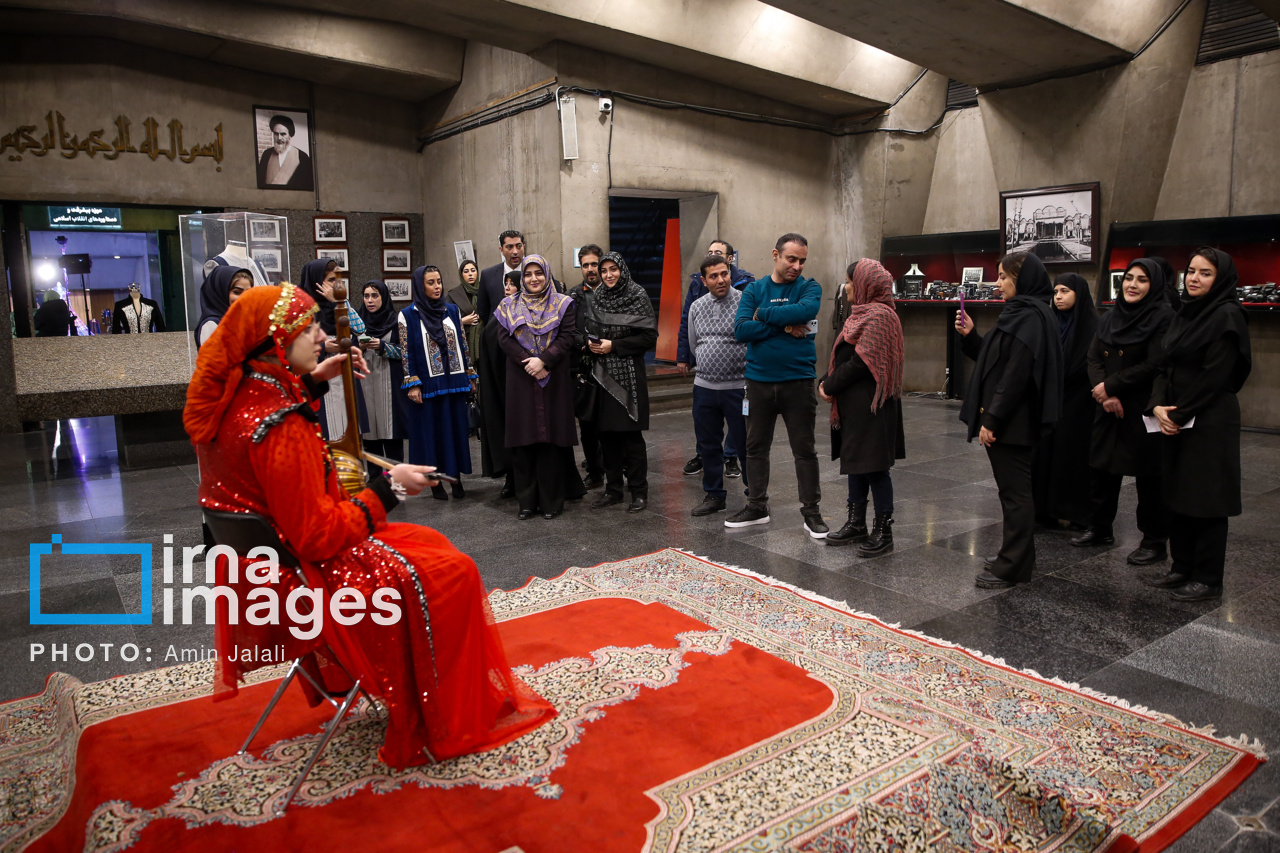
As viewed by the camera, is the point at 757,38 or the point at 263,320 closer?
the point at 263,320

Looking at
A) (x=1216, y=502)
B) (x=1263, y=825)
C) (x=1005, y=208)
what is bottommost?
(x=1263, y=825)

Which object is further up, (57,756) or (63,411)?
(63,411)

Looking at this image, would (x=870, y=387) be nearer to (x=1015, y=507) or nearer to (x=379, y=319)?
(x=1015, y=507)

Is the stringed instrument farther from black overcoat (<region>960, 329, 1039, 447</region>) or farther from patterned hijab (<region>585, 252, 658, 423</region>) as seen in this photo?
patterned hijab (<region>585, 252, 658, 423</region>)

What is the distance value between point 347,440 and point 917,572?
2811mm

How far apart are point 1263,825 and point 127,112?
1105 cm

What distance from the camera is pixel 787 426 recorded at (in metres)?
4.66

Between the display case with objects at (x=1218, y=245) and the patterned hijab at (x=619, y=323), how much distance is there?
5.05 meters

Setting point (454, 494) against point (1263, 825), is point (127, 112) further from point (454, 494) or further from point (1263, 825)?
point (1263, 825)

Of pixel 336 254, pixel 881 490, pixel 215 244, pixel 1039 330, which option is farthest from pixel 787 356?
pixel 336 254

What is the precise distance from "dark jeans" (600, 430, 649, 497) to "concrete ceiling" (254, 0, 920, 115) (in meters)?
4.44

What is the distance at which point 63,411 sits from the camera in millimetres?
6430

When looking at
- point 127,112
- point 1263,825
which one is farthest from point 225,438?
point 127,112

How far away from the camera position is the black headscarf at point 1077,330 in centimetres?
457
